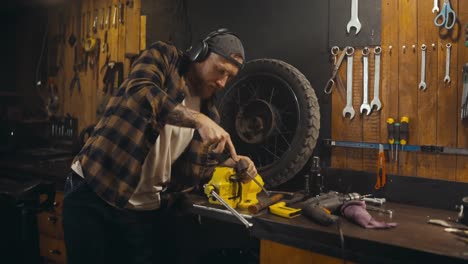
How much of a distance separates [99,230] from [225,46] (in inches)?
35.7

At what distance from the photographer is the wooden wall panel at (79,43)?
3.26 meters

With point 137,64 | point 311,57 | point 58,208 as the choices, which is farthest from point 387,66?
point 58,208

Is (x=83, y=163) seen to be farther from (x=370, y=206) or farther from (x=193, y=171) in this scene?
(x=370, y=206)

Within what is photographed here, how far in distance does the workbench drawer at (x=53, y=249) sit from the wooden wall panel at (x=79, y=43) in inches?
44.7

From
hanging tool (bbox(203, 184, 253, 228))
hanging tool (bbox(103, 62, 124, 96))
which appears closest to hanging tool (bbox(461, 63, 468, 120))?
hanging tool (bbox(203, 184, 253, 228))

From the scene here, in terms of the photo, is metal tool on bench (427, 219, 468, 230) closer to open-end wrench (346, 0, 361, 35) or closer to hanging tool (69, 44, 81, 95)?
open-end wrench (346, 0, 361, 35)

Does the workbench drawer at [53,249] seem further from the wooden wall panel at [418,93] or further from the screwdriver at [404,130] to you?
the screwdriver at [404,130]

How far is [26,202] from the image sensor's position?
7.75ft

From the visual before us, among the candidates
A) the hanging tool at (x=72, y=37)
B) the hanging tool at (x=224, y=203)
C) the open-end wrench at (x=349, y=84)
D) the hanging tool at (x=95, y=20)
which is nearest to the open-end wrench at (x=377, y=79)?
the open-end wrench at (x=349, y=84)

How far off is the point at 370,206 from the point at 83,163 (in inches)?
51.9

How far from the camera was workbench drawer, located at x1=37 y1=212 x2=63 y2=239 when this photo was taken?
2.97m

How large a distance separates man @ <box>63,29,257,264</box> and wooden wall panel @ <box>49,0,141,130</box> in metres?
1.64

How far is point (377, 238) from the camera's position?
1424 millimetres

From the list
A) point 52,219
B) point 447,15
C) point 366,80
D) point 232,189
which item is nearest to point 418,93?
point 366,80
